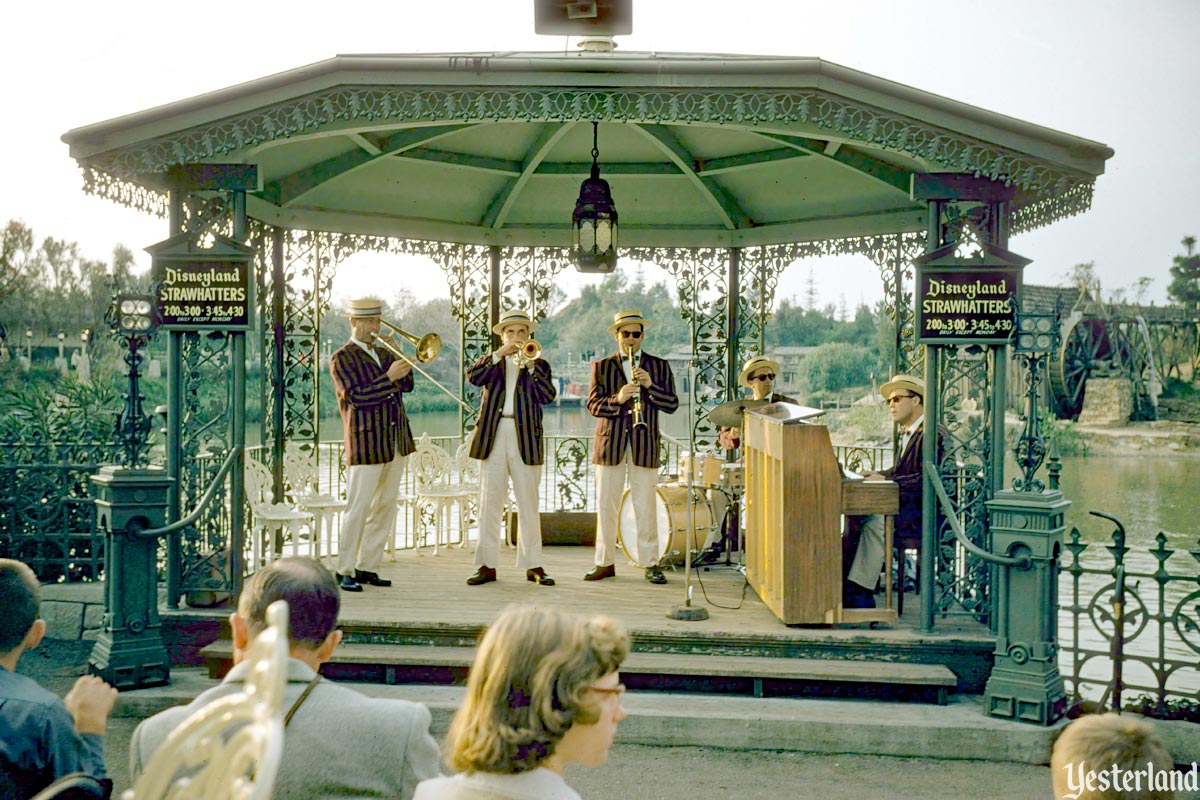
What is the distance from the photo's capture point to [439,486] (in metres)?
9.63

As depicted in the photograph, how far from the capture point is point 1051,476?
571 centimetres

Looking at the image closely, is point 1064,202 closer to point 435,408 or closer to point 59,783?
point 59,783

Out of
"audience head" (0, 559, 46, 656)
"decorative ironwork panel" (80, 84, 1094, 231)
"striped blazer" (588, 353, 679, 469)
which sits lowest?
"audience head" (0, 559, 46, 656)

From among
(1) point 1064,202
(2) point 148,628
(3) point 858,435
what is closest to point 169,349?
(2) point 148,628

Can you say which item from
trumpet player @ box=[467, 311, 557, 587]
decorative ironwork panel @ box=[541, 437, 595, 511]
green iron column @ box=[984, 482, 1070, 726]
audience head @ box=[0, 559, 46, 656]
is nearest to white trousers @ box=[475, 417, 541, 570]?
trumpet player @ box=[467, 311, 557, 587]

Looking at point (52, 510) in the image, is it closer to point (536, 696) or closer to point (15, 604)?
point (15, 604)

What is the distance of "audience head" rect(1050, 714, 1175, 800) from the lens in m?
1.99

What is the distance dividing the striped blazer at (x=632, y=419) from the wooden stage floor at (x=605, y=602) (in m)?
0.93

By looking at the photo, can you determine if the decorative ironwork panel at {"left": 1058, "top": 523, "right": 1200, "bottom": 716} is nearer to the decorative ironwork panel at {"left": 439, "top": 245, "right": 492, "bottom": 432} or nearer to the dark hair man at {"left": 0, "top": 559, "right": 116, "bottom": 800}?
the dark hair man at {"left": 0, "top": 559, "right": 116, "bottom": 800}

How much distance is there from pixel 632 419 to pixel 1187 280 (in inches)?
1375

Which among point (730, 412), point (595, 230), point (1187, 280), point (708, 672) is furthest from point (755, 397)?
point (1187, 280)

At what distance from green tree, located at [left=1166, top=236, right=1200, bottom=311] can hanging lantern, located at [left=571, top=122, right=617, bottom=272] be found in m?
34.3

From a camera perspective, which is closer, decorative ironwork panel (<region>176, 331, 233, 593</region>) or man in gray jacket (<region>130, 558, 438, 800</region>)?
man in gray jacket (<region>130, 558, 438, 800</region>)

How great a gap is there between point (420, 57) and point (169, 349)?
7.79 ft
